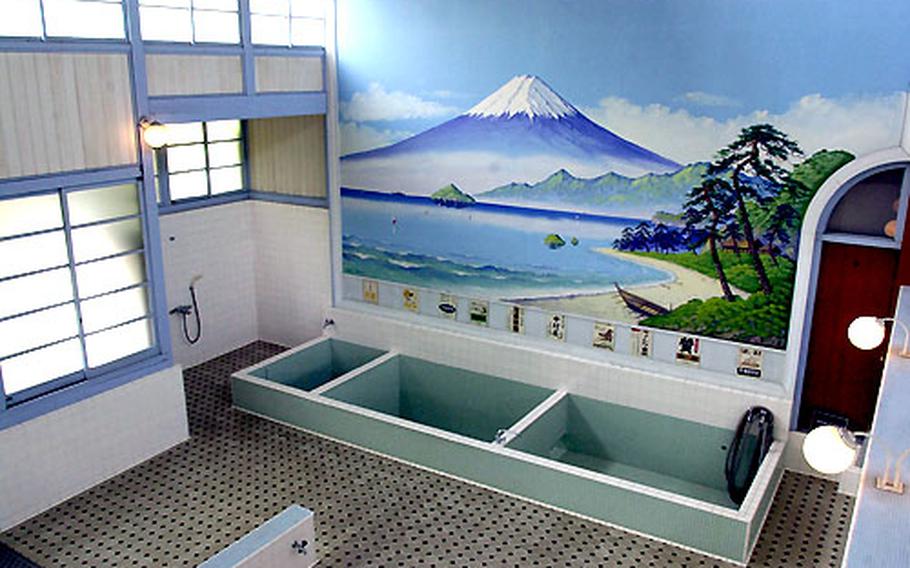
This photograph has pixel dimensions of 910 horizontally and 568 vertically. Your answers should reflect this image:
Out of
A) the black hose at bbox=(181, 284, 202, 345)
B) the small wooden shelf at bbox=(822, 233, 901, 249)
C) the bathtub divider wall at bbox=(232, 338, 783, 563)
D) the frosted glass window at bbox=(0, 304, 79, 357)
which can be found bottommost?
the bathtub divider wall at bbox=(232, 338, 783, 563)

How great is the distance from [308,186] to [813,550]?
644 centimetres

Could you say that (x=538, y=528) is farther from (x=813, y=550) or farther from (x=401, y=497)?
(x=813, y=550)

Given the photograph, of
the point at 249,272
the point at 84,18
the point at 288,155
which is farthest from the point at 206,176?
the point at 84,18

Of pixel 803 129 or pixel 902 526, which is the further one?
pixel 803 129

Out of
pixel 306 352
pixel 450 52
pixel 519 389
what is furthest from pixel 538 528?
pixel 450 52

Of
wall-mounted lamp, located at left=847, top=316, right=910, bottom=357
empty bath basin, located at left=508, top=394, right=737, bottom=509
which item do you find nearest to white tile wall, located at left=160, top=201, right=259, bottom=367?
empty bath basin, located at left=508, top=394, right=737, bottom=509

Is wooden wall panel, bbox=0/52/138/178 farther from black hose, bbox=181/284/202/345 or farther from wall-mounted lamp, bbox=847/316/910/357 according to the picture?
wall-mounted lamp, bbox=847/316/910/357

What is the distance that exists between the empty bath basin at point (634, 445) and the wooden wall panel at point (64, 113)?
14.2 ft

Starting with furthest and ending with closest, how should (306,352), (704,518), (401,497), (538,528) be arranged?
(306,352) < (401,497) < (538,528) < (704,518)

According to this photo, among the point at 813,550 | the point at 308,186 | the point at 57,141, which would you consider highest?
the point at 57,141

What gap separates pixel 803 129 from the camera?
6.48m

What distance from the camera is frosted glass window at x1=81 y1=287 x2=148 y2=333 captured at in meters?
6.62

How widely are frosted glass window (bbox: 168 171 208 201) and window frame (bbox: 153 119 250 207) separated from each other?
0.09 ft

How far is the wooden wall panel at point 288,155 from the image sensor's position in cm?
909
